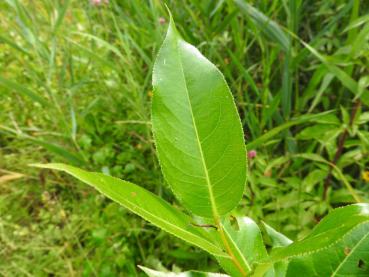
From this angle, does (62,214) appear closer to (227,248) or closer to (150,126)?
(150,126)

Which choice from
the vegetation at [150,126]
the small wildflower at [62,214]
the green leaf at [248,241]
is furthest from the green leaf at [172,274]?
the small wildflower at [62,214]

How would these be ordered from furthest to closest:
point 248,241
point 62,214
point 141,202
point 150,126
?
point 62,214 < point 150,126 < point 248,241 < point 141,202

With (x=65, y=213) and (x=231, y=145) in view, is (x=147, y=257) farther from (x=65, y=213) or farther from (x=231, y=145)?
(x=231, y=145)

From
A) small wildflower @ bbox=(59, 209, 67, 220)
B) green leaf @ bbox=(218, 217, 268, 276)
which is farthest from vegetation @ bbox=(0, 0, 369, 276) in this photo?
green leaf @ bbox=(218, 217, 268, 276)

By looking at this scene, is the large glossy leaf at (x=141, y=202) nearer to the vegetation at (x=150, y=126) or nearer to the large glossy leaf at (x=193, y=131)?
the large glossy leaf at (x=193, y=131)

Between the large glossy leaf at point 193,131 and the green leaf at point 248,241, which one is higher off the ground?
the large glossy leaf at point 193,131

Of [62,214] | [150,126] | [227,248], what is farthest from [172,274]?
[62,214]
